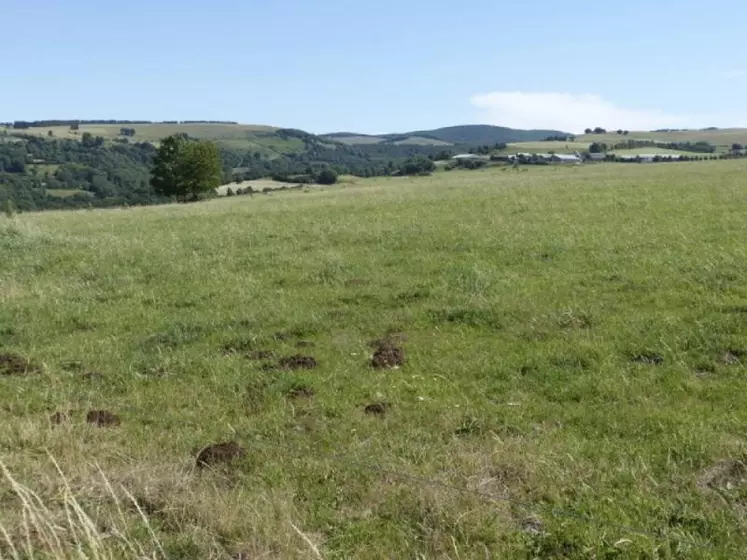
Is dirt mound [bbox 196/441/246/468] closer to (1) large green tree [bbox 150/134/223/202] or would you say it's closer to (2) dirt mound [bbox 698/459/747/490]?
(2) dirt mound [bbox 698/459/747/490]

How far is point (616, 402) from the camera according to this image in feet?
26.7

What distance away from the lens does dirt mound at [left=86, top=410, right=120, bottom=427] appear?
26.8ft

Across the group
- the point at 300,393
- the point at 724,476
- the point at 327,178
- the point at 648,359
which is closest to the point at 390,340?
the point at 300,393

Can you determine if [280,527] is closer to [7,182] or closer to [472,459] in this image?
[472,459]

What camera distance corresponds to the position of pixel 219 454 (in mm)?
7141

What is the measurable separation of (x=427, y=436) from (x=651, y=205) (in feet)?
72.5

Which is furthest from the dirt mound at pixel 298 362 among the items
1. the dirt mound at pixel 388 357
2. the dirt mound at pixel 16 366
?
the dirt mound at pixel 16 366

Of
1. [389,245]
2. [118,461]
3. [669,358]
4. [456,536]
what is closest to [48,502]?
[118,461]

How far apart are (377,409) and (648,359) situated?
3.77 metres

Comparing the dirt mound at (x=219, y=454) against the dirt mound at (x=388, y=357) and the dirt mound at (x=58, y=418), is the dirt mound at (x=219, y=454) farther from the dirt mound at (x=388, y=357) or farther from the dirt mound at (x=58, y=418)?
the dirt mound at (x=388, y=357)

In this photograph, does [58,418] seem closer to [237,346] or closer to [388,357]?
[237,346]

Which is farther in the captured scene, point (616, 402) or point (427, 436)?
point (616, 402)

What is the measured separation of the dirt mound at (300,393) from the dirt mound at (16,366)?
397cm

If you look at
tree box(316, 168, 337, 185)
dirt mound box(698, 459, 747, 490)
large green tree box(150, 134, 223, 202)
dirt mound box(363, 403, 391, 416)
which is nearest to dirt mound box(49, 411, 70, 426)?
dirt mound box(363, 403, 391, 416)
